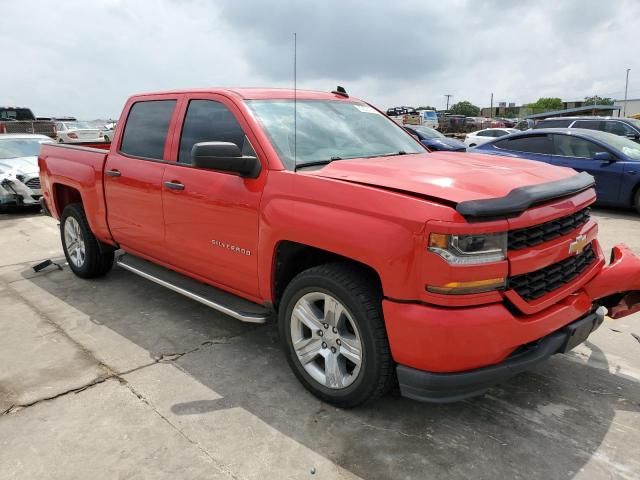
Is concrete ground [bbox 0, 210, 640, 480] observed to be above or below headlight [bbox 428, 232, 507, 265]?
below

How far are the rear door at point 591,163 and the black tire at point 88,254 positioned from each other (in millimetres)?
7460

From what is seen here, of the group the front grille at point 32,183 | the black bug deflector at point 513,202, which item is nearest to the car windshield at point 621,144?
the black bug deflector at point 513,202

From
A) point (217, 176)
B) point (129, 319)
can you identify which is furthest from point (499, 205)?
point (129, 319)

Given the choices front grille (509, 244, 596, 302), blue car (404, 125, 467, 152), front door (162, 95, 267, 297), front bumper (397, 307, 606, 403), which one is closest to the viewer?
front bumper (397, 307, 606, 403)

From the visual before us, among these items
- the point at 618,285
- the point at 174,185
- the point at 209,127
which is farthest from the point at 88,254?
the point at 618,285

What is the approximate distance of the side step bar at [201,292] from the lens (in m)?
3.38

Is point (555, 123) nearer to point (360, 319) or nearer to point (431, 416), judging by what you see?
point (431, 416)

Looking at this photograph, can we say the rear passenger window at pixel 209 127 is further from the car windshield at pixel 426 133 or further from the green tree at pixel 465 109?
the green tree at pixel 465 109

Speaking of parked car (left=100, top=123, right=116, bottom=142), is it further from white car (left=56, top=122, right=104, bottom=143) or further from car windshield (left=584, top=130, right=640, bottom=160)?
car windshield (left=584, top=130, right=640, bottom=160)

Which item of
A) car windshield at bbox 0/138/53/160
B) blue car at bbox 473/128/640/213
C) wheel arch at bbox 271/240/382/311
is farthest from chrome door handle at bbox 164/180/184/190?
car windshield at bbox 0/138/53/160

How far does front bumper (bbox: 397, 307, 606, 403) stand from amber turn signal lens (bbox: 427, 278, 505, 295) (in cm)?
40

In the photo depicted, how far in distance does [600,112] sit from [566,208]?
50.2 m

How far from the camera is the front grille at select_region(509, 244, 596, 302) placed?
2541 millimetres

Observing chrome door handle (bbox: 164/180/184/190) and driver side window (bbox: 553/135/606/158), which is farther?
driver side window (bbox: 553/135/606/158)
